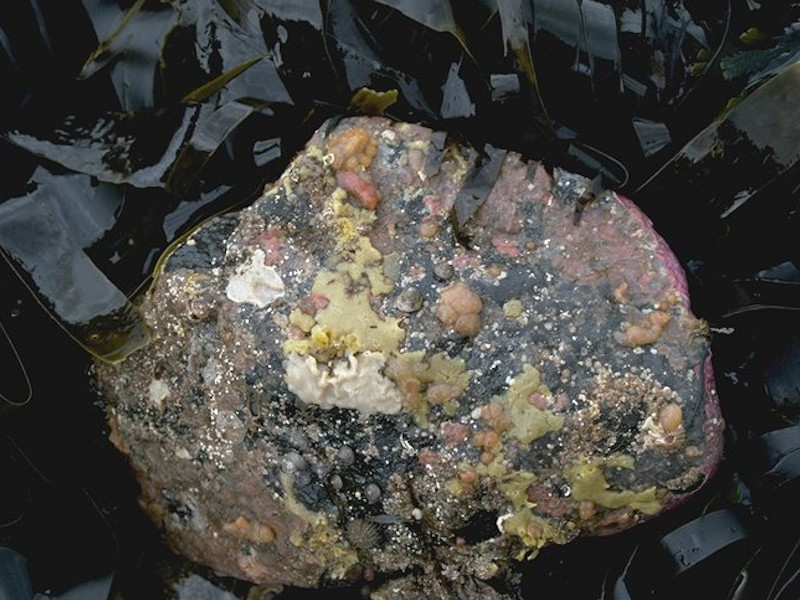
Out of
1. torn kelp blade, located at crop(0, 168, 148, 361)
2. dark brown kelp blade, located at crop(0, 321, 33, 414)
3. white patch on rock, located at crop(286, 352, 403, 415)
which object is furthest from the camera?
dark brown kelp blade, located at crop(0, 321, 33, 414)

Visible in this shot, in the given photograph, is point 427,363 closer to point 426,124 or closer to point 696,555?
point 426,124

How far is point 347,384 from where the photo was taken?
1.49 meters

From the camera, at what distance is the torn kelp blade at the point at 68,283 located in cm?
159

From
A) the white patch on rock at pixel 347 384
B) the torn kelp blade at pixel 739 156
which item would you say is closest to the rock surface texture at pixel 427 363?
the white patch on rock at pixel 347 384

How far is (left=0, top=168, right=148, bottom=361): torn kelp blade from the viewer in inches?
62.7

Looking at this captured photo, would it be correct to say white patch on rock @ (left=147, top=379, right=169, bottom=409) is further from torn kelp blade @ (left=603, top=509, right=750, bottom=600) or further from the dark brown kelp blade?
torn kelp blade @ (left=603, top=509, right=750, bottom=600)

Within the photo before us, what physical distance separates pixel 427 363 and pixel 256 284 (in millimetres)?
337

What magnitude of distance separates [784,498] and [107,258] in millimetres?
1377

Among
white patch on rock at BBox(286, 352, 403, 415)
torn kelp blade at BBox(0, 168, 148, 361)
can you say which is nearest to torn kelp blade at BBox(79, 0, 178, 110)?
torn kelp blade at BBox(0, 168, 148, 361)

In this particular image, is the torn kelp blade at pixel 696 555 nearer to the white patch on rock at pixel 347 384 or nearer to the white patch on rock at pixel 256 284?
the white patch on rock at pixel 347 384

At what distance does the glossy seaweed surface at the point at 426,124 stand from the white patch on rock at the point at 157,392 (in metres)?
0.11

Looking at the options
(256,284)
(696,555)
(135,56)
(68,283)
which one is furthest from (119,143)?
(696,555)

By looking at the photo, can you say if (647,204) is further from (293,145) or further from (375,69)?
(293,145)

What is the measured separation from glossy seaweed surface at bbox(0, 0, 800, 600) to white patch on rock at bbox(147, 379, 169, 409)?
0.11 metres
